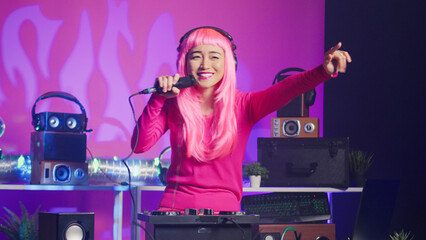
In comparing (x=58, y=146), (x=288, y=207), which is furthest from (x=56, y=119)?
(x=288, y=207)

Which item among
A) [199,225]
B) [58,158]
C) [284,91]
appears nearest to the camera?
[199,225]

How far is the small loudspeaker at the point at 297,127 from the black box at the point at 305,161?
0.06 m

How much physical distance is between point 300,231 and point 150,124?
1462mm

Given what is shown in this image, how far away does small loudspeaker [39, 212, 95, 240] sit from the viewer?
2.21 metres

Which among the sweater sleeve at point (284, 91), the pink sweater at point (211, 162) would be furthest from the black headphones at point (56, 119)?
the sweater sleeve at point (284, 91)

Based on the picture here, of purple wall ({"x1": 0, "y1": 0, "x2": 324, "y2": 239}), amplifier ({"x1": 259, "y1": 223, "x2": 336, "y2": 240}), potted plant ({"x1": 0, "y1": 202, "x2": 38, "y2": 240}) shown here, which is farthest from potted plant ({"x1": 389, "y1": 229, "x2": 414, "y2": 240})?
potted plant ({"x1": 0, "y1": 202, "x2": 38, "y2": 240})

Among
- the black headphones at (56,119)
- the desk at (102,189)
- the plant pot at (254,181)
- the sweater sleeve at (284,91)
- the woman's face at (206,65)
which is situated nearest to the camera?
the sweater sleeve at (284,91)

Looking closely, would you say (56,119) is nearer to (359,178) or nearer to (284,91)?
(284,91)

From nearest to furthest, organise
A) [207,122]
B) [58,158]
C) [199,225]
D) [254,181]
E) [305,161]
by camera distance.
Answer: [199,225] → [207,122] → [58,158] → [254,181] → [305,161]

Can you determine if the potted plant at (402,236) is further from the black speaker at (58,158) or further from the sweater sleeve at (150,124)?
the black speaker at (58,158)

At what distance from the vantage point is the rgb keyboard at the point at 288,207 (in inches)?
130

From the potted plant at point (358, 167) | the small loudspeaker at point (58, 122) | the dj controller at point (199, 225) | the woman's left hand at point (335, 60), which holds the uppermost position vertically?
the woman's left hand at point (335, 60)

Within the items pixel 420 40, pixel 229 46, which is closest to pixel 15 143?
pixel 229 46

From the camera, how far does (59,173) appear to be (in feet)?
10.6
